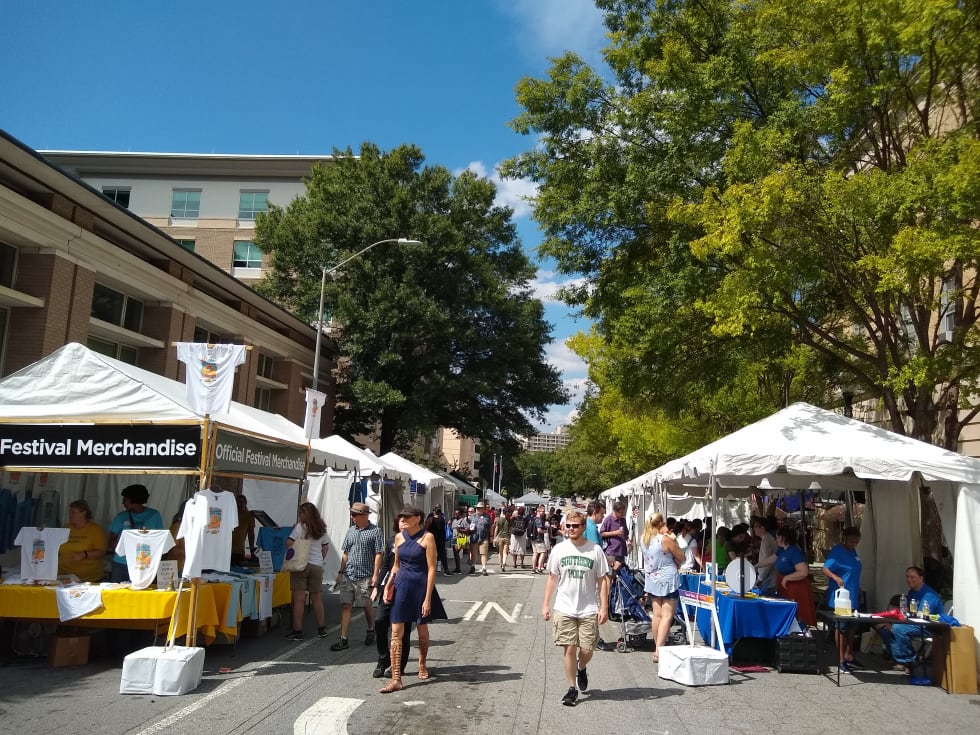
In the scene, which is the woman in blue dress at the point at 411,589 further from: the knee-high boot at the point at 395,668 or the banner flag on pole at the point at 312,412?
the banner flag on pole at the point at 312,412

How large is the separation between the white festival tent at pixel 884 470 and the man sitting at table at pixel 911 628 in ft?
0.88

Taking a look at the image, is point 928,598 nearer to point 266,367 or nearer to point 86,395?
point 86,395

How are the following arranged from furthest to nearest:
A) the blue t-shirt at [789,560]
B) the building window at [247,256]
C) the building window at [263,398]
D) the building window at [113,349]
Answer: the building window at [247,256]
the building window at [263,398]
the building window at [113,349]
the blue t-shirt at [789,560]

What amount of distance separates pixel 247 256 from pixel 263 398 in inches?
810

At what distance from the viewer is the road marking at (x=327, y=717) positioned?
20.3ft

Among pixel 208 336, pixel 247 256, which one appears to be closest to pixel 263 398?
pixel 208 336

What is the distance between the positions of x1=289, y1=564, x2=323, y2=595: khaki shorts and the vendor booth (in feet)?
0.98

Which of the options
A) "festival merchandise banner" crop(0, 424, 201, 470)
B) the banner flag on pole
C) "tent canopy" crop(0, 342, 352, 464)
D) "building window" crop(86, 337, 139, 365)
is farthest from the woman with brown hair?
"building window" crop(86, 337, 139, 365)

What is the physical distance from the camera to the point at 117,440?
8.76 meters

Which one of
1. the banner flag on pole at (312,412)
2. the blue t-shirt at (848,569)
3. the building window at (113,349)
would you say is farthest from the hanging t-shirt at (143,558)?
the building window at (113,349)

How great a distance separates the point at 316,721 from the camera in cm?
646

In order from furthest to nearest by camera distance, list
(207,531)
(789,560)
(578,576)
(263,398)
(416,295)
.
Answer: (416,295) < (263,398) < (789,560) < (207,531) < (578,576)

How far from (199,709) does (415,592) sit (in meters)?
2.16

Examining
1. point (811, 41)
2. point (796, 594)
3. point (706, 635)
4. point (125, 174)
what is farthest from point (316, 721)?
point (125, 174)
